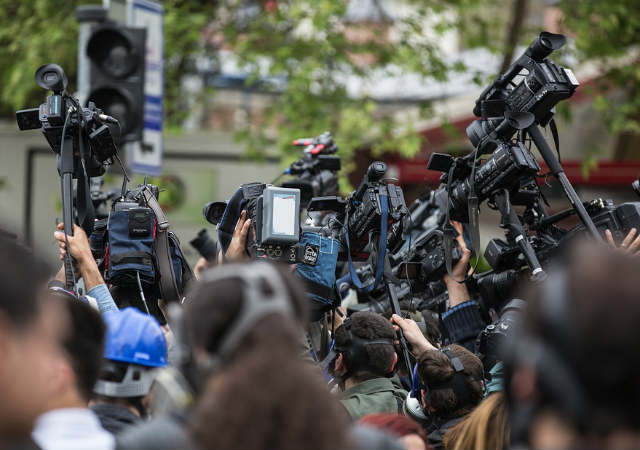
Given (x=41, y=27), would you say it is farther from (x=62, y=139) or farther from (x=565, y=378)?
(x=565, y=378)

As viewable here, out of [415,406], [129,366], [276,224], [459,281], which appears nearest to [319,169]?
[459,281]

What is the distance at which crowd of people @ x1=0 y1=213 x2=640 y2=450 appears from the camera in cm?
163

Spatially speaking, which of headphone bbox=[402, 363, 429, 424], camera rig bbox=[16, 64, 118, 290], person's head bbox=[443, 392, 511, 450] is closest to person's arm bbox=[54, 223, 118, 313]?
camera rig bbox=[16, 64, 118, 290]

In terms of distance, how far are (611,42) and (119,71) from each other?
6.28 m

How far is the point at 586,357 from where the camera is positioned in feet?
5.28

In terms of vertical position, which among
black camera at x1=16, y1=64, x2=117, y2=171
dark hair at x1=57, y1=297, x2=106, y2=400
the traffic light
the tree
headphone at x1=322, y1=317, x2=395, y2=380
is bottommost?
headphone at x1=322, y1=317, x2=395, y2=380

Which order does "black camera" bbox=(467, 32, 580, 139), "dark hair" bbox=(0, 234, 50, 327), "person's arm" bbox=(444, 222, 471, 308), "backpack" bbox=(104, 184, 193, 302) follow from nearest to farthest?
"dark hair" bbox=(0, 234, 50, 327)
"backpack" bbox=(104, 184, 193, 302)
"black camera" bbox=(467, 32, 580, 139)
"person's arm" bbox=(444, 222, 471, 308)

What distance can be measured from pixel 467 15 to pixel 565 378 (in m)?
12.8

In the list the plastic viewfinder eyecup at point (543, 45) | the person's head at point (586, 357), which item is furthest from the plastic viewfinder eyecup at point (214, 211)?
the person's head at point (586, 357)

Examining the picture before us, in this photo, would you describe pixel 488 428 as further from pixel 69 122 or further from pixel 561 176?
pixel 69 122

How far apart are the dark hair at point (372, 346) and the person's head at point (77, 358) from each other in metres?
1.82

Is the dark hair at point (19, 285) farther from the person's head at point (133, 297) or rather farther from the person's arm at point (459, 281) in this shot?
the person's arm at point (459, 281)

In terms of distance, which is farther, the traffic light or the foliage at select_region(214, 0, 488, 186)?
the foliage at select_region(214, 0, 488, 186)

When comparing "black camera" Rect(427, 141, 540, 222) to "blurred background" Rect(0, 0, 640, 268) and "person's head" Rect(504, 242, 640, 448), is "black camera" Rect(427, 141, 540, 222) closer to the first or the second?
"person's head" Rect(504, 242, 640, 448)
